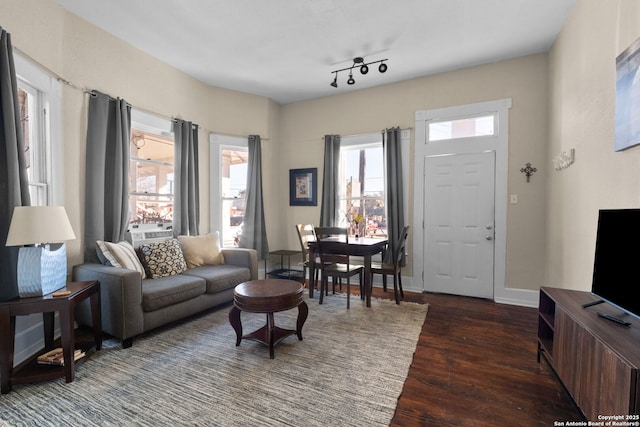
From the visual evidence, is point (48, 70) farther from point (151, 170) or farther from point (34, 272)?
point (34, 272)

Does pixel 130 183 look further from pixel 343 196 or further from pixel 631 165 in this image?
pixel 631 165

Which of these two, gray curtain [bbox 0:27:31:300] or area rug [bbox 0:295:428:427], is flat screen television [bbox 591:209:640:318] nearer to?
area rug [bbox 0:295:428:427]

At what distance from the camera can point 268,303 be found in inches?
93.4

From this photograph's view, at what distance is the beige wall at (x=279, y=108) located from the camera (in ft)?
9.23

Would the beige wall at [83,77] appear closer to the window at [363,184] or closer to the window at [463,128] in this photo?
the window at [363,184]

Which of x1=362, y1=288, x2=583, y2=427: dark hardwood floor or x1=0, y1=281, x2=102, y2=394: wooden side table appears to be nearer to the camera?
x1=362, y1=288, x2=583, y2=427: dark hardwood floor

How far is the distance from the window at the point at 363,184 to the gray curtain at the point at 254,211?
1.31 meters

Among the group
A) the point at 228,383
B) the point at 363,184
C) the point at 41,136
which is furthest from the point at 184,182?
the point at 228,383

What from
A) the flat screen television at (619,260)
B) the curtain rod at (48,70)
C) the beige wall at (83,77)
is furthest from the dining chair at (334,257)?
the curtain rod at (48,70)

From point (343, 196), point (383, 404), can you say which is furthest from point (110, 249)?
point (343, 196)

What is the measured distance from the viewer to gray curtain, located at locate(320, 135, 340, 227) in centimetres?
478

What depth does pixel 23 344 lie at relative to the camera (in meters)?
2.30

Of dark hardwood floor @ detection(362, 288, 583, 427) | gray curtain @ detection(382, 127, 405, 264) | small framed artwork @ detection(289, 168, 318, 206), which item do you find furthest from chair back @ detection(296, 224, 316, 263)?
dark hardwood floor @ detection(362, 288, 583, 427)

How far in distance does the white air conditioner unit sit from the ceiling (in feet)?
7.01
